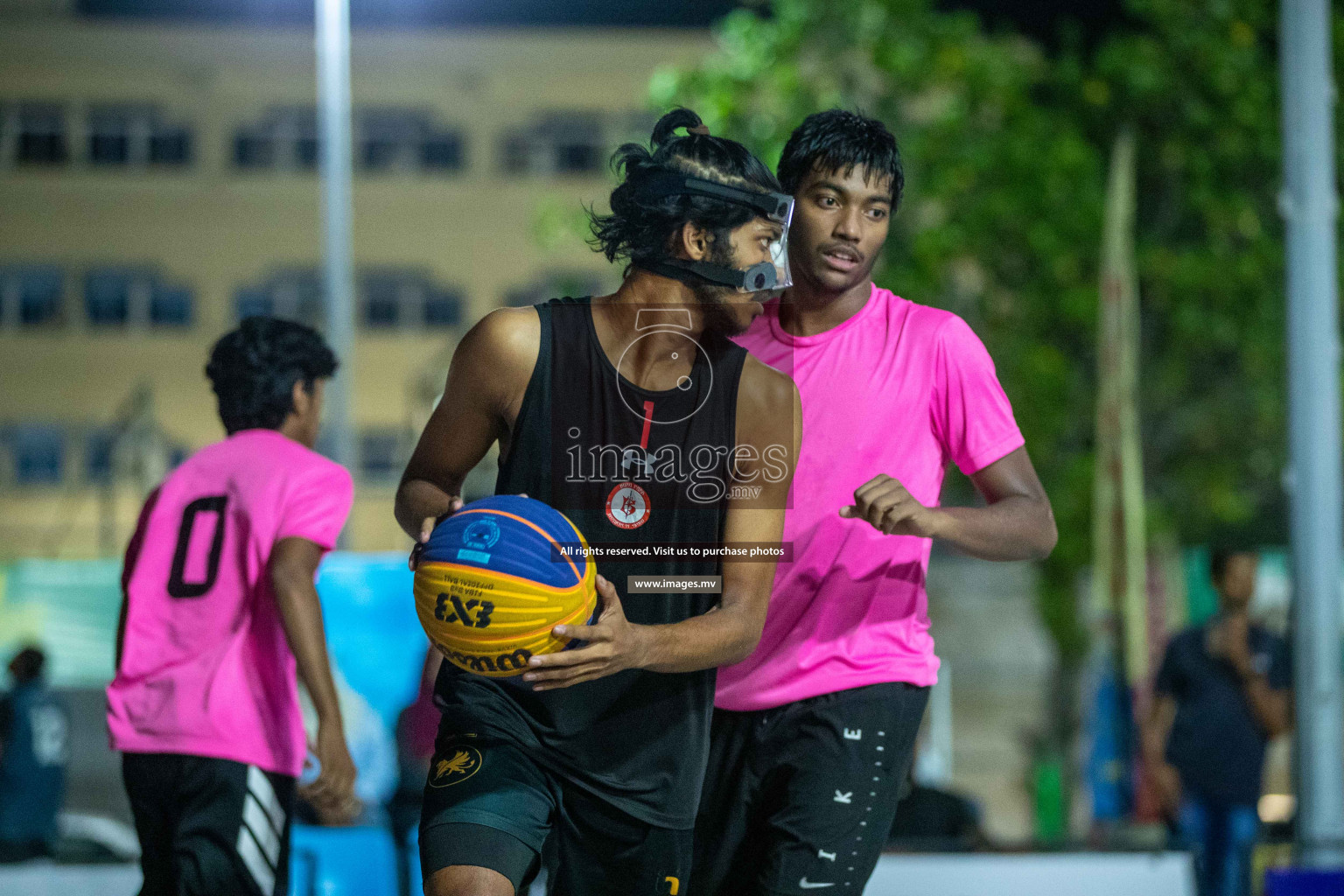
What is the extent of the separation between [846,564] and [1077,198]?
1798 cm

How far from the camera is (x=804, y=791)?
364 cm

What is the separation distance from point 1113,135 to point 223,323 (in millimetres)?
20600

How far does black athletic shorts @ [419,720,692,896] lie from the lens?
119 inches

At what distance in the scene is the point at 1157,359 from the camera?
2205 centimetres

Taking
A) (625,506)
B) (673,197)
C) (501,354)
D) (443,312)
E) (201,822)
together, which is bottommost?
(201,822)

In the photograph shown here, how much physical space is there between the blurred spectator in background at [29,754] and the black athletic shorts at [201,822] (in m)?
6.65

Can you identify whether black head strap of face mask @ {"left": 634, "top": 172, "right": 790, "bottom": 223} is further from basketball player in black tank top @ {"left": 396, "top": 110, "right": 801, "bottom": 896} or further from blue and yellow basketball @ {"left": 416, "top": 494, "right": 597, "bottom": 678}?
blue and yellow basketball @ {"left": 416, "top": 494, "right": 597, "bottom": 678}

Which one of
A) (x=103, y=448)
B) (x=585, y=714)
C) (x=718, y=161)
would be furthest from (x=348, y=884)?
(x=103, y=448)

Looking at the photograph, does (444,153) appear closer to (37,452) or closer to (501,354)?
(37,452)

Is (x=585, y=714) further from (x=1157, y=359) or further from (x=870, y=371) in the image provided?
(x=1157, y=359)

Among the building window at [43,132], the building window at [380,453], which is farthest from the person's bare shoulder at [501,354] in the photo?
the building window at [43,132]

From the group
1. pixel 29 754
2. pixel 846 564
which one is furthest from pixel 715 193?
pixel 29 754

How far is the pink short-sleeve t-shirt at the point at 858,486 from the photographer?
3725mm

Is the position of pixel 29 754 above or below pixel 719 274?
below
